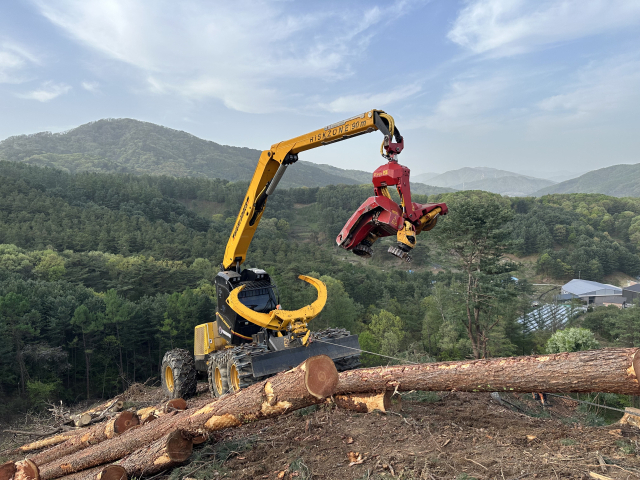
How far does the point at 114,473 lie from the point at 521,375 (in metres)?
4.67

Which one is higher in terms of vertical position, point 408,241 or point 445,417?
point 408,241

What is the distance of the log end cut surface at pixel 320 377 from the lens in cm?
441

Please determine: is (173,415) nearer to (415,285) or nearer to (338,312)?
(338,312)

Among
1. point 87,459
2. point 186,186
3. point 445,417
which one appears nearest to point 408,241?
point 445,417

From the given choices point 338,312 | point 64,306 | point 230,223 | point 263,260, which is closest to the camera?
point 64,306

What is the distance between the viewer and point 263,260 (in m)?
54.5

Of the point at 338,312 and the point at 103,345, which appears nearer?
the point at 103,345

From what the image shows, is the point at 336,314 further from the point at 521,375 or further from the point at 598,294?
the point at 598,294

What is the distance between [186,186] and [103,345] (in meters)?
92.7

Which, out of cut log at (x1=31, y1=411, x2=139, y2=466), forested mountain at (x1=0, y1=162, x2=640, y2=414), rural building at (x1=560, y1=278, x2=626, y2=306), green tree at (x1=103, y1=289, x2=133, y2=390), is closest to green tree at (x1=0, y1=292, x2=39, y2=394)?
forested mountain at (x1=0, y1=162, x2=640, y2=414)

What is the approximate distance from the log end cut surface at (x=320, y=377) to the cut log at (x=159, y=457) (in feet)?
5.84

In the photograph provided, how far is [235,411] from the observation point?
15.7 feet

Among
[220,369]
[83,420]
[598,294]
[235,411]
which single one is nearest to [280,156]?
[220,369]

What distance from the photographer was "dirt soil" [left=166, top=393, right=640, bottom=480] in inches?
155
